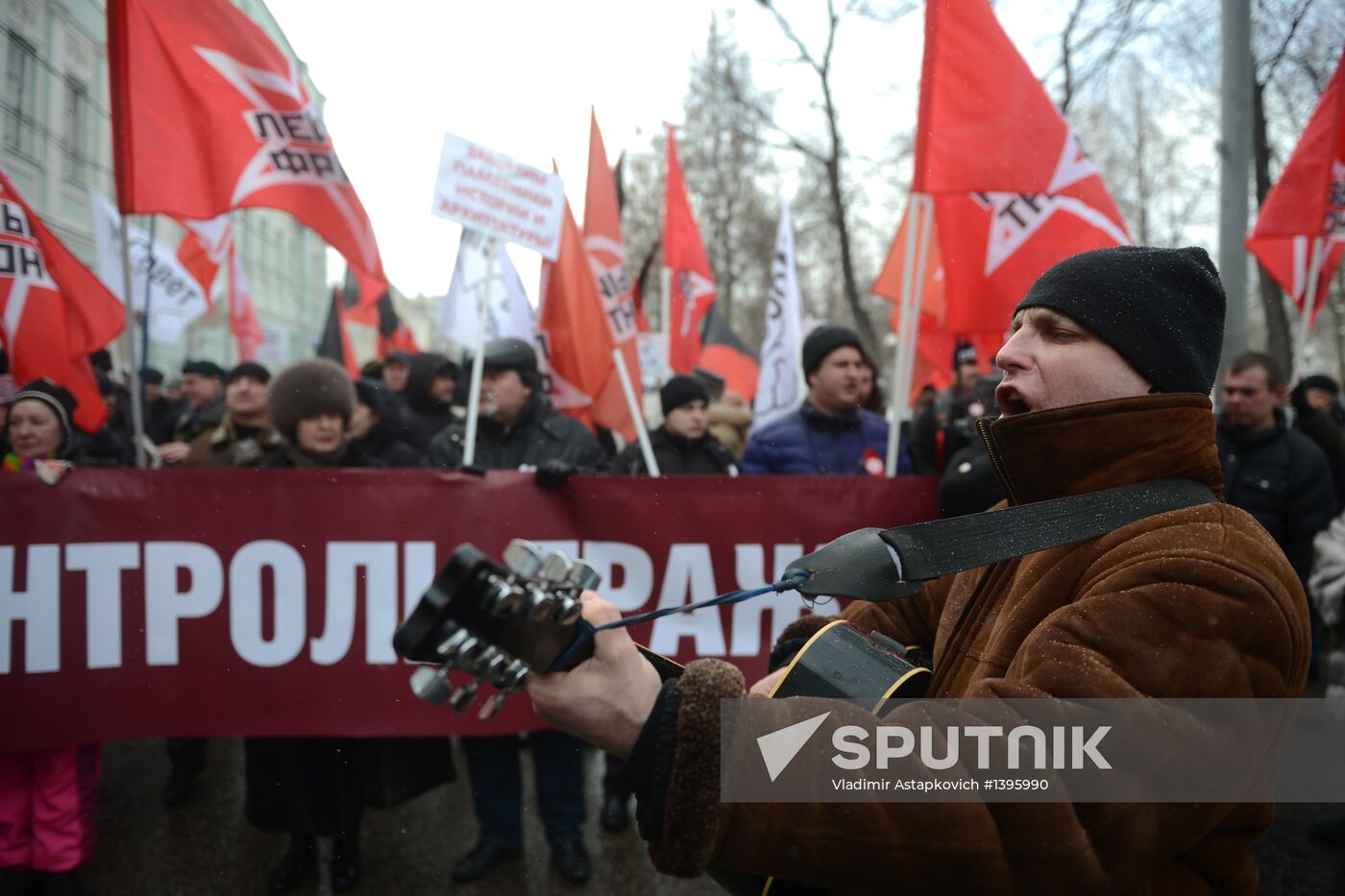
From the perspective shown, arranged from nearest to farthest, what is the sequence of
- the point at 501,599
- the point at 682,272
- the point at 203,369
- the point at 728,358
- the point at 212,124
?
the point at 501,599 → the point at 212,124 → the point at 203,369 → the point at 682,272 → the point at 728,358

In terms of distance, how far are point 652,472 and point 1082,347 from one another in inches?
133

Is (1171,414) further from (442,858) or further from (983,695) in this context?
(442,858)

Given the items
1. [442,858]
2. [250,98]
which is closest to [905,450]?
[442,858]

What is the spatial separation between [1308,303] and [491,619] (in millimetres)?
6073

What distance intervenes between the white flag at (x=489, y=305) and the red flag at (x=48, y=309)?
2803 millimetres

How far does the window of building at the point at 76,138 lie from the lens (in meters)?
11.5

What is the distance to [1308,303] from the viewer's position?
5496 millimetres

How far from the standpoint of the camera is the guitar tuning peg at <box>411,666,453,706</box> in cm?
101

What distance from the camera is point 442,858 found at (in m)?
4.13

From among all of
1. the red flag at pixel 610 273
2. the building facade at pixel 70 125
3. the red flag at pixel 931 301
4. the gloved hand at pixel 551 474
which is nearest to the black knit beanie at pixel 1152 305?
the gloved hand at pixel 551 474

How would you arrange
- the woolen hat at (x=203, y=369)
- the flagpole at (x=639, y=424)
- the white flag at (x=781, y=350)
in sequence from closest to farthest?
the flagpole at (x=639, y=424) < the white flag at (x=781, y=350) < the woolen hat at (x=203, y=369)

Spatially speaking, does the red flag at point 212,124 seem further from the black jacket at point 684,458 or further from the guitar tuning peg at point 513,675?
the guitar tuning peg at point 513,675


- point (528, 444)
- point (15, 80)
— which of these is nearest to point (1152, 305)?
point (528, 444)

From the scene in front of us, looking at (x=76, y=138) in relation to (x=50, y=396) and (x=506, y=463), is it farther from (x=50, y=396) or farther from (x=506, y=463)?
(x=506, y=463)
